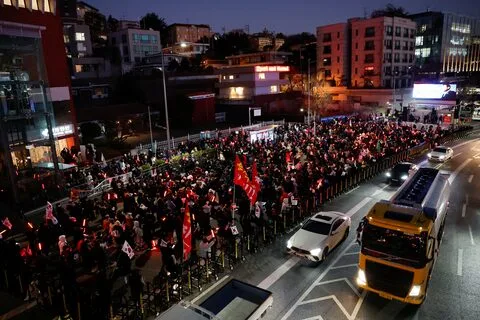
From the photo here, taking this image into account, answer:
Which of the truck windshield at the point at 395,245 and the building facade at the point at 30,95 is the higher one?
the building facade at the point at 30,95

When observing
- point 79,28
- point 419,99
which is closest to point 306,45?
point 419,99

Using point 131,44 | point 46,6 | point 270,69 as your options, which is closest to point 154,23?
point 131,44

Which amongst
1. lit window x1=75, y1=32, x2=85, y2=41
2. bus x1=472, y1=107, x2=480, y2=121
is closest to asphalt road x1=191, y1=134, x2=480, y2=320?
bus x1=472, y1=107, x2=480, y2=121

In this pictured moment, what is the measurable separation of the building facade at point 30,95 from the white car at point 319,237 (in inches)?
601

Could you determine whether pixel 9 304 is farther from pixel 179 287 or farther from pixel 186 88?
pixel 186 88

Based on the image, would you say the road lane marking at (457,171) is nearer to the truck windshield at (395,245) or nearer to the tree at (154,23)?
the truck windshield at (395,245)

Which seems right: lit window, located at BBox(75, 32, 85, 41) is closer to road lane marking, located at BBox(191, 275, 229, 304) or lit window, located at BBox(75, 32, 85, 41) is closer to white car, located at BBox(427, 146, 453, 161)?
white car, located at BBox(427, 146, 453, 161)

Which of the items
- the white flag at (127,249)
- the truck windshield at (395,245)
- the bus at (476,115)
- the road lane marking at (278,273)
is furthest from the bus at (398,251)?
the bus at (476,115)

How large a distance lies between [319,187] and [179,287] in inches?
418

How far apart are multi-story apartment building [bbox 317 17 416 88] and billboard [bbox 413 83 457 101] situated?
14.4m

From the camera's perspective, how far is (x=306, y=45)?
84875mm

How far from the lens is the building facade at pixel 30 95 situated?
65.7ft

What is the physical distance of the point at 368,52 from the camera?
220 feet

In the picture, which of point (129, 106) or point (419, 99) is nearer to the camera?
point (129, 106)
